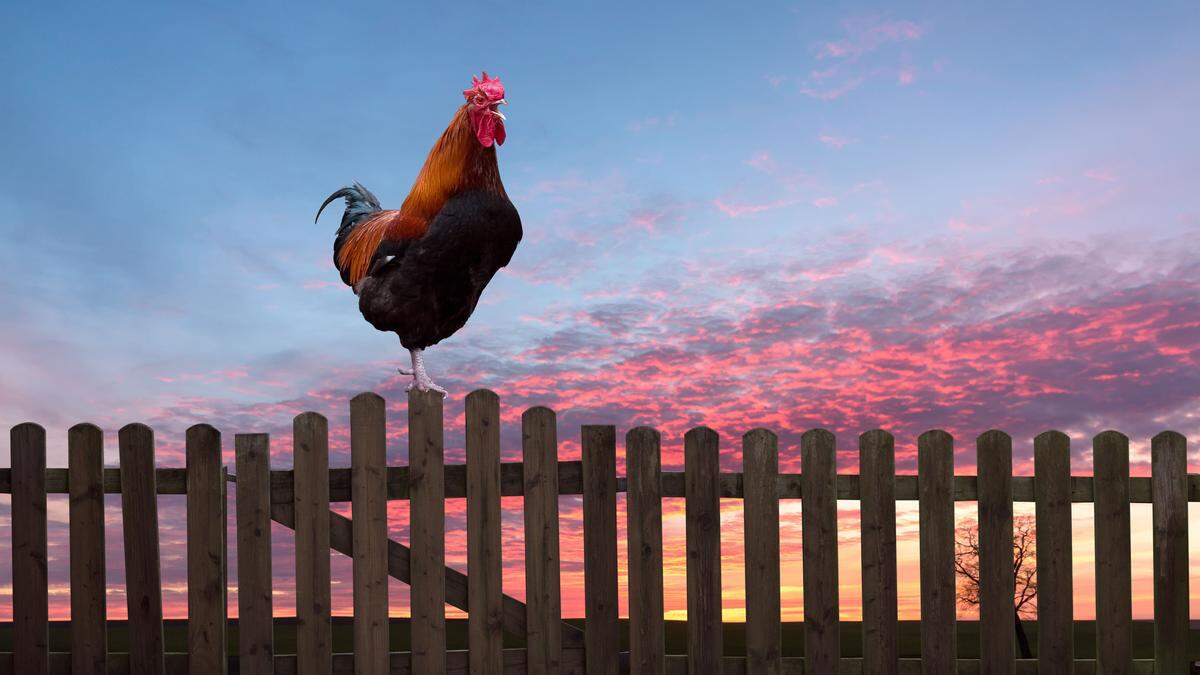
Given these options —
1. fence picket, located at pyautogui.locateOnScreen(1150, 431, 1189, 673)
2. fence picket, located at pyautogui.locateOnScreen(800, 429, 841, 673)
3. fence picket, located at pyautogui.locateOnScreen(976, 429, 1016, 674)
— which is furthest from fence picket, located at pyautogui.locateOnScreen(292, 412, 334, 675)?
fence picket, located at pyautogui.locateOnScreen(1150, 431, 1189, 673)

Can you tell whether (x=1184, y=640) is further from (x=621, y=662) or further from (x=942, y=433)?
(x=621, y=662)

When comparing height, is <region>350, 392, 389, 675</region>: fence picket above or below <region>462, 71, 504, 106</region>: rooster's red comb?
below

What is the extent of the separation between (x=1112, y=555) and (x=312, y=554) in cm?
469

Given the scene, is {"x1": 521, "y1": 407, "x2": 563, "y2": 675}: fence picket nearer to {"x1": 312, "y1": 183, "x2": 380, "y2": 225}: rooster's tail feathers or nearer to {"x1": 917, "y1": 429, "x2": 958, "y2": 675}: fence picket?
{"x1": 917, "y1": 429, "x2": 958, "y2": 675}: fence picket

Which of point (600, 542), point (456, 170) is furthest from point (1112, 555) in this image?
point (456, 170)

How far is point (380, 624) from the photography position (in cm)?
549

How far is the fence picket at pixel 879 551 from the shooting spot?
5785 millimetres

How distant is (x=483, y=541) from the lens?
18.0ft

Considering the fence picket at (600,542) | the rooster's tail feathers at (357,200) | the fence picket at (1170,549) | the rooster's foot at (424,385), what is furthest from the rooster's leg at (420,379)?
the fence picket at (1170,549)

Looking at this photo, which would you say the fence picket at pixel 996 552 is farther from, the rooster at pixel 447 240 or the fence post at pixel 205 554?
the fence post at pixel 205 554

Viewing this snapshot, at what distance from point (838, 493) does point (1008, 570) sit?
118 centimetres

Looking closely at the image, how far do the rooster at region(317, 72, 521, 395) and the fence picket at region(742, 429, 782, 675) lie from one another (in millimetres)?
1842

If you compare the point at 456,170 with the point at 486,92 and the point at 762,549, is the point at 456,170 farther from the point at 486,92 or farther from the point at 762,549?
the point at 762,549

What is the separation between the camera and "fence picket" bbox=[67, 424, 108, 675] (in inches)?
218
